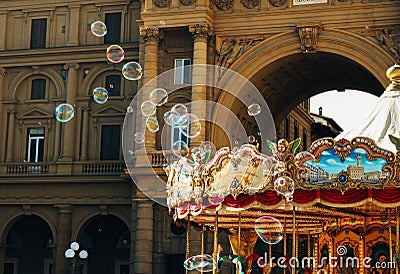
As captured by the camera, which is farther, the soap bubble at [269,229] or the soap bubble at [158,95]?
the soap bubble at [158,95]

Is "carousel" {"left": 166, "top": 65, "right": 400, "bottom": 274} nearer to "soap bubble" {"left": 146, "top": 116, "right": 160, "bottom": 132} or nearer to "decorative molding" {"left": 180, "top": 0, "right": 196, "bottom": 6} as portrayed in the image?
"soap bubble" {"left": 146, "top": 116, "right": 160, "bottom": 132}

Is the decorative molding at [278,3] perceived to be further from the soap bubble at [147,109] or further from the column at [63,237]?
the column at [63,237]

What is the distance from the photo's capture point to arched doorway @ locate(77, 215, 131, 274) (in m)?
47.3

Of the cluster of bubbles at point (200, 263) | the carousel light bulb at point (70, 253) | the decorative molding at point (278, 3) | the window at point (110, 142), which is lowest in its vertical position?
the cluster of bubbles at point (200, 263)

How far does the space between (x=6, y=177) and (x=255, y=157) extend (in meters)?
22.3

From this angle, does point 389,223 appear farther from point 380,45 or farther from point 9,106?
point 9,106

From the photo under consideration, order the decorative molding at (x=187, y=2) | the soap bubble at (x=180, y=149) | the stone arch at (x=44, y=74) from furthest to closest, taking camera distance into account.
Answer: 1. the stone arch at (x=44, y=74)
2. the decorative molding at (x=187, y=2)
3. the soap bubble at (x=180, y=149)

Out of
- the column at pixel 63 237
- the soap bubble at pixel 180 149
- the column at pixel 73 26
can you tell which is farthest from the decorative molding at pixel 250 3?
the column at pixel 63 237

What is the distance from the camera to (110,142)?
145 ft

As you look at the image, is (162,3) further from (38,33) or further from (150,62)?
(38,33)

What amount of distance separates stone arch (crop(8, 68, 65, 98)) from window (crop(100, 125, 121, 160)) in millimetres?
2974

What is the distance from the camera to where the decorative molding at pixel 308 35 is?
38.2m

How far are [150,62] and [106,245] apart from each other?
41.8 feet

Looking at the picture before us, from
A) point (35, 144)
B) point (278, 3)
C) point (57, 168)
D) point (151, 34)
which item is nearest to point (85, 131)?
point (57, 168)
